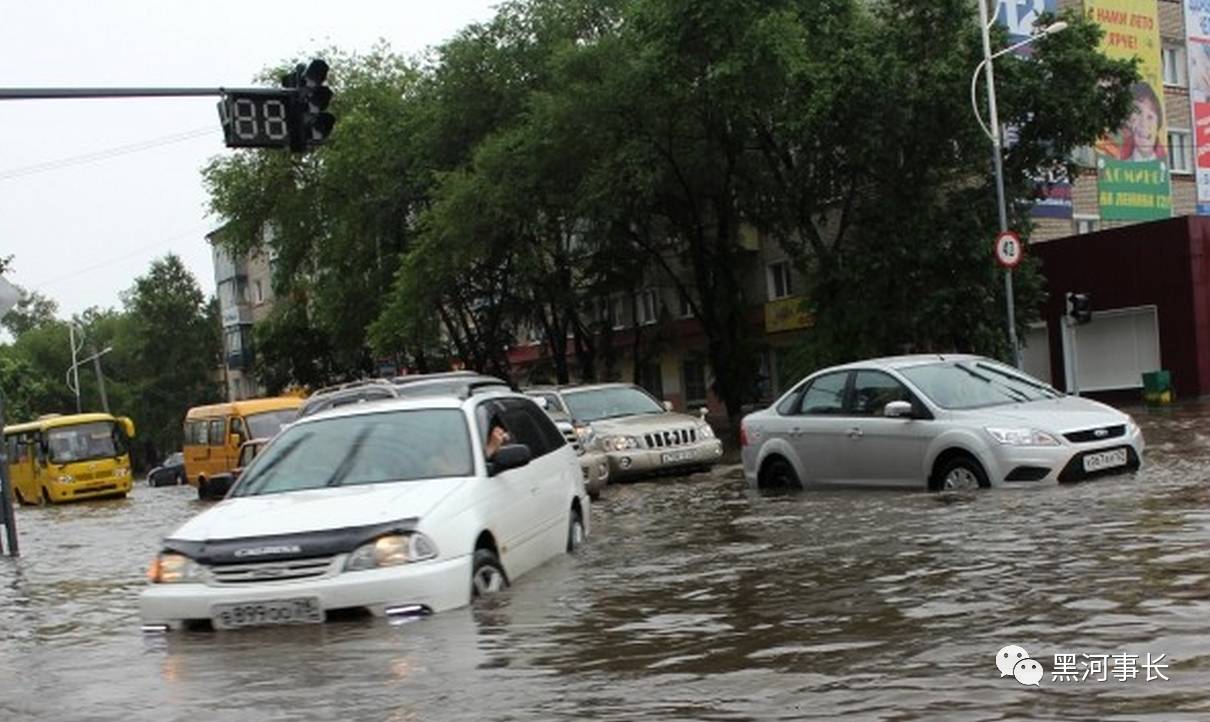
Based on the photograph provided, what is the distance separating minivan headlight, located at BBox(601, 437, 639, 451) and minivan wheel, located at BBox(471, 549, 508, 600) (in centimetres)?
1204

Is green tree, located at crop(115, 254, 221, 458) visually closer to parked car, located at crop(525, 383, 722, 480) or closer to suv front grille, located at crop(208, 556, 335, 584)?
parked car, located at crop(525, 383, 722, 480)

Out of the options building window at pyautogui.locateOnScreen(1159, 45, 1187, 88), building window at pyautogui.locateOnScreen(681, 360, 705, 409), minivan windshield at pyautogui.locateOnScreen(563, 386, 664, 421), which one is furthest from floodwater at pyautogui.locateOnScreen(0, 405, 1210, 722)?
building window at pyautogui.locateOnScreen(681, 360, 705, 409)

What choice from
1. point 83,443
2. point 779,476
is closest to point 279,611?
point 779,476

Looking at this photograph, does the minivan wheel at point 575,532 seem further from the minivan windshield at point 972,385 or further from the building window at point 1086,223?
the building window at point 1086,223

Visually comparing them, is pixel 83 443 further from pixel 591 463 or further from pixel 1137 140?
pixel 1137 140

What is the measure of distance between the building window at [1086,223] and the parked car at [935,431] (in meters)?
30.6

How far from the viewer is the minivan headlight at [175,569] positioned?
8344mm

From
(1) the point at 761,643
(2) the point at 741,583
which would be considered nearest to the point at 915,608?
(1) the point at 761,643

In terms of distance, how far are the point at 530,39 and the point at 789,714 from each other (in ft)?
130

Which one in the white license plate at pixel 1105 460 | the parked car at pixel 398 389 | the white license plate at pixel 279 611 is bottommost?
the white license plate at pixel 1105 460

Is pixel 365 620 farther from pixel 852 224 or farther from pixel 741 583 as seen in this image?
pixel 852 224

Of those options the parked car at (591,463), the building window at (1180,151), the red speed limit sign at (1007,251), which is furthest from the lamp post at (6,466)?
the building window at (1180,151)

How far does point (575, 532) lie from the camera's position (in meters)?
11.3

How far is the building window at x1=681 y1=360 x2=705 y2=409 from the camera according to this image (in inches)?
2148
